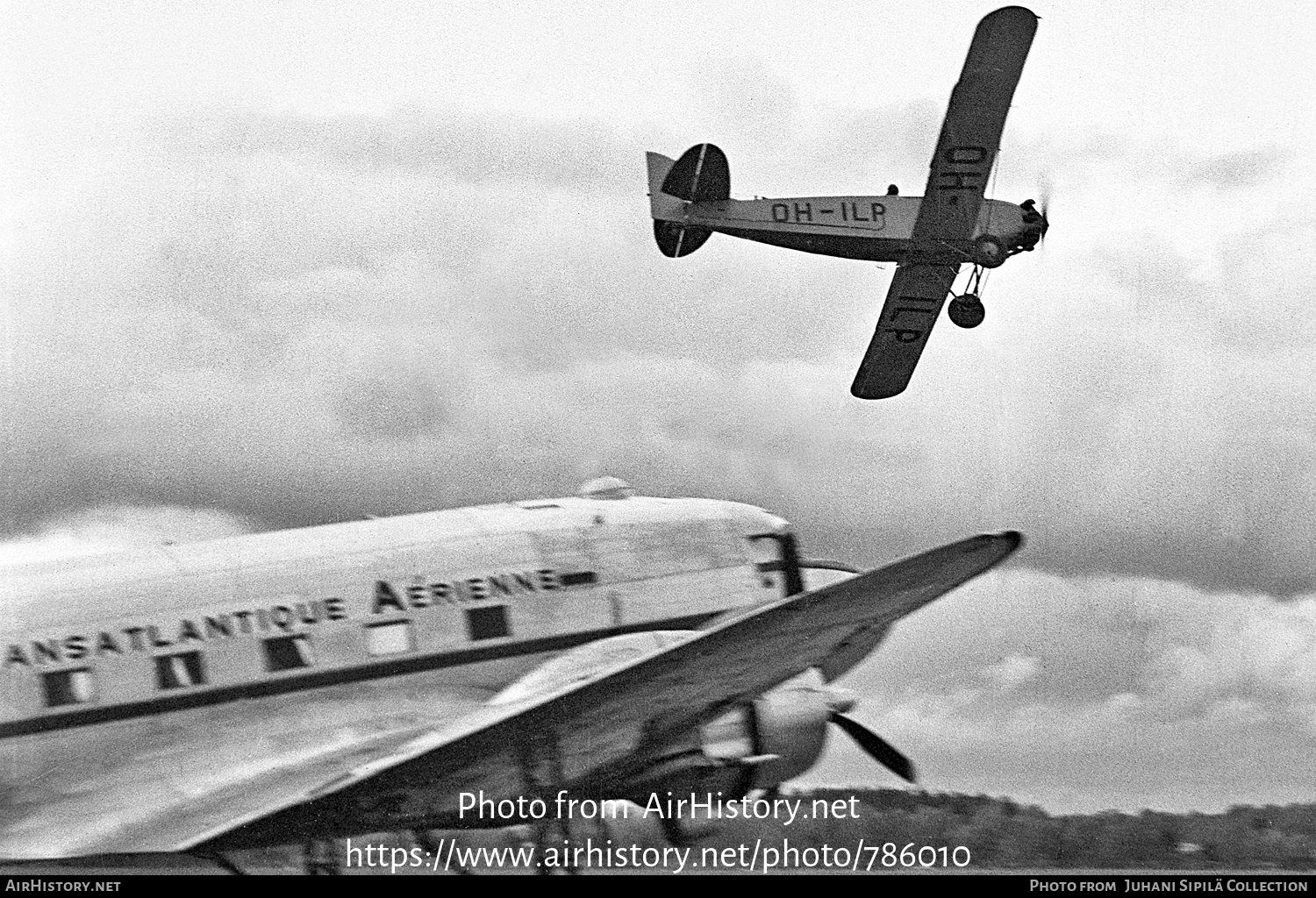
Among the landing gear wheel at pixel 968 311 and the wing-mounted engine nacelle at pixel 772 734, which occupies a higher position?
the landing gear wheel at pixel 968 311

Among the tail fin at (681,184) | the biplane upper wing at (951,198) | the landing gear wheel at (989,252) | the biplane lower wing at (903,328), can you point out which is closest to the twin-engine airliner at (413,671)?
the biplane lower wing at (903,328)

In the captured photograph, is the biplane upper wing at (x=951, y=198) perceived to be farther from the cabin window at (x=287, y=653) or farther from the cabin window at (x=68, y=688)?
the cabin window at (x=68, y=688)

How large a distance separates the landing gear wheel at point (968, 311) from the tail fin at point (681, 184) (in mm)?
1173

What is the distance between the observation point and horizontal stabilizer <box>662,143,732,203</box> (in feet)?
23.0

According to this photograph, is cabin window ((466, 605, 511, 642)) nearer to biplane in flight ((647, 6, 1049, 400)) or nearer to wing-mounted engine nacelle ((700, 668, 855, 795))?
wing-mounted engine nacelle ((700, 668, 855, 795))

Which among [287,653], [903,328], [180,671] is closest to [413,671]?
[287,653]

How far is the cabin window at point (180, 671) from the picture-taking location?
5734 mm

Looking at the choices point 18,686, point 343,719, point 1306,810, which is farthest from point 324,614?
point 1306,810

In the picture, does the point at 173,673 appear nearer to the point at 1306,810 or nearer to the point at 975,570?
the point at 975,570

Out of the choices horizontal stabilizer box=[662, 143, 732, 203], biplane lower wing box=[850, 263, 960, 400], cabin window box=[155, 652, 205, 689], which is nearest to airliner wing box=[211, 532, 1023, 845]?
cabin window box=[155, 652, 205, 689]

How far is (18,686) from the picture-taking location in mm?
5633

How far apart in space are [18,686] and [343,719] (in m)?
1.17

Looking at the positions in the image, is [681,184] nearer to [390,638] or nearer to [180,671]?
[390,638]

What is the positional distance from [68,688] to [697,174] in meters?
3.42
